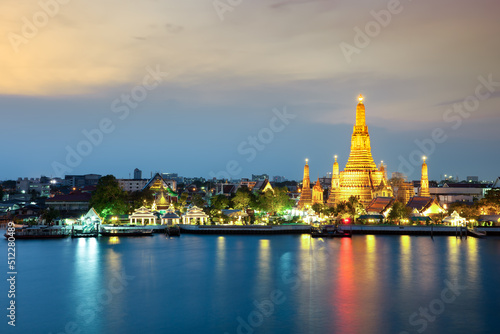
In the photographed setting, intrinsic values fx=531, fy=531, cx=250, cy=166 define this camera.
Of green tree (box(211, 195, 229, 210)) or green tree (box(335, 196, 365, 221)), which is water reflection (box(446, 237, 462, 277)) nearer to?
green tree (box(335, 196, 365, 221))

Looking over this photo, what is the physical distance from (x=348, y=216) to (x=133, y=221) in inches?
890

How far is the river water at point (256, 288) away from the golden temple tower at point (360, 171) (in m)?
19.3

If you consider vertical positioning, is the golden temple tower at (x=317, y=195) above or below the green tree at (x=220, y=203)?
above

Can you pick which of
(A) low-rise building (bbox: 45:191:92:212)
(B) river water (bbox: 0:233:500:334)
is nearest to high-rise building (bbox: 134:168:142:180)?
(A) low-rise building (bbox: 45:191:92:212)

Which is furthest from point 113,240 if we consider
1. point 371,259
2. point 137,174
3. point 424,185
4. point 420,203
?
point 137,174

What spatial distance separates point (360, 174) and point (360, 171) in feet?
1.70

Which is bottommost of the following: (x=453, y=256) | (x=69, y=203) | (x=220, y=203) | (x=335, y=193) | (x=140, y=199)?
(x=453, y=256)

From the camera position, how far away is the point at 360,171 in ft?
206

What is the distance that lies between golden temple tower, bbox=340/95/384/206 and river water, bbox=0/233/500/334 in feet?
63.2

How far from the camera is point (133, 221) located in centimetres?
5528

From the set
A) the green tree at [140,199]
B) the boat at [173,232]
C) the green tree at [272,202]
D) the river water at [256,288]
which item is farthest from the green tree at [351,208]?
the green tree at [140,199]

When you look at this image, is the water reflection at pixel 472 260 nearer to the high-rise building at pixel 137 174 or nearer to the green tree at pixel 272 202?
the green tree at pixel 272 202

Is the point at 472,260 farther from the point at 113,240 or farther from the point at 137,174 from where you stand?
the point at 137,174

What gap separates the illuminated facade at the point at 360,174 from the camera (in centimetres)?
6119
